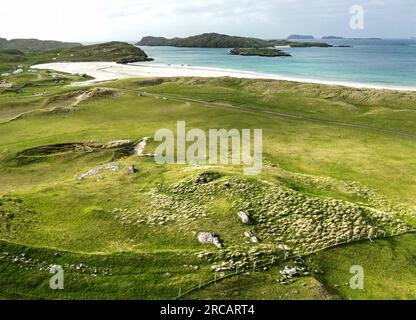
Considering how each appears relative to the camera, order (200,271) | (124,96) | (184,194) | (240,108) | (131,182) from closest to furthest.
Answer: (200,271)
(184,194)
(131,182)
(240,108)
(124,96)

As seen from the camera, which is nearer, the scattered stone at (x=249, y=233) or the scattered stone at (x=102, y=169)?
the scattered stone at (x=249, y=233)

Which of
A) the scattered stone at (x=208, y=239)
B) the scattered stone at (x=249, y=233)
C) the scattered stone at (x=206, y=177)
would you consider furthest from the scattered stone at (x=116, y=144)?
the scattered stone at (x=249, y=233)

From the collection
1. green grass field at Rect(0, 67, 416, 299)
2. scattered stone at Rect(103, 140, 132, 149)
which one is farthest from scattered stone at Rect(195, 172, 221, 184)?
scattered stone at Rect(103, 140, 132, 149)

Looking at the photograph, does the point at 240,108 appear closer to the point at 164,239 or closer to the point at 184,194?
the point at 184,194

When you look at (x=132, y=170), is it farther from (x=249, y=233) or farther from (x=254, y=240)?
(x=254, y=240)

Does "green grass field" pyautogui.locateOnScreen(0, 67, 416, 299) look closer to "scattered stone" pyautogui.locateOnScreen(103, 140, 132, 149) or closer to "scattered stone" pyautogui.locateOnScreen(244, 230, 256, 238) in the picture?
"scattered stone" pyautogui.locateOnScreen(244, 230, 256, 238)

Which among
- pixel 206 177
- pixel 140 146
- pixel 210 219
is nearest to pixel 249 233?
pixel 210 219

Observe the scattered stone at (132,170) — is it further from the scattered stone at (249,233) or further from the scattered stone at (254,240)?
the scattered stone at (254,240)

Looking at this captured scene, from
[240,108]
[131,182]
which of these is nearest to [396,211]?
[131,182]

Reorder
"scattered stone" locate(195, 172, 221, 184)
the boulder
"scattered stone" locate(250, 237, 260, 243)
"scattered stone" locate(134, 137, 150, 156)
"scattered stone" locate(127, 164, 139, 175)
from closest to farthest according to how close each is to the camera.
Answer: "scattered stone" locate(250, 237, 260, 243)
the boulder
"scattered stone" locate(195, 172, 221, 184)
"scattered stone" locate(127, 164, 139, 175)
"scattered stone" locate(134, 137, 150, 156)
